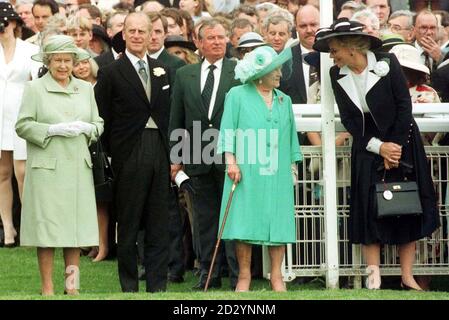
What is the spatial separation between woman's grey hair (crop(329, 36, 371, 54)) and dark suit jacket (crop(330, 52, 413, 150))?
18 centimetres

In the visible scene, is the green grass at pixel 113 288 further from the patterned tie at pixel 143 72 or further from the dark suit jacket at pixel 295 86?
the patterned tie at pixel 143 72

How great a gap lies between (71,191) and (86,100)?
2.90ft

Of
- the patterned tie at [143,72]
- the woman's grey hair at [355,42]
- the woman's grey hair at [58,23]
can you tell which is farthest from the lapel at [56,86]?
the woman's grey hair at [58,23]

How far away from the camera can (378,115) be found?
14.7 metres

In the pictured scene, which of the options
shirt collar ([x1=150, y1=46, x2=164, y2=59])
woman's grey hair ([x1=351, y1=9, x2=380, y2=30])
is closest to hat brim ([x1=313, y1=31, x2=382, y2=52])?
woman's grey hair ([x1=351, y1=9, x2=380, y2=30])

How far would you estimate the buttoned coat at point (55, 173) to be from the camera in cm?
1427

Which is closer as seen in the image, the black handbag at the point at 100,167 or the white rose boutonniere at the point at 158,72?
the black handbag at the point at 100,167

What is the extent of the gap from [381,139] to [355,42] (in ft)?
3.12

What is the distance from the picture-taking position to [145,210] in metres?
15.3

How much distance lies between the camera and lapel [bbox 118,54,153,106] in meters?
15.2

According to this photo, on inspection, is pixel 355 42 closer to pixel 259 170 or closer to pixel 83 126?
pixel 259 170

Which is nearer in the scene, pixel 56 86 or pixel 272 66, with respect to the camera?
pixel 56 86

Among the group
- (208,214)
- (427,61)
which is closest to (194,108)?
(208,214)
